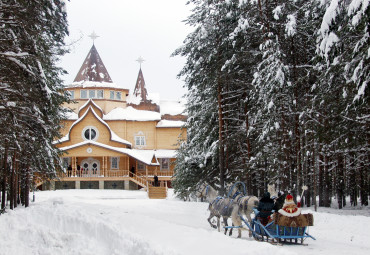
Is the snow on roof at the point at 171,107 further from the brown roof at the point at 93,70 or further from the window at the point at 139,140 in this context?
the brown roof at the point at 93,70

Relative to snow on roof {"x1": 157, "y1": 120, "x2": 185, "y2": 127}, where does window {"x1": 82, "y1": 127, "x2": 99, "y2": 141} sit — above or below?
below

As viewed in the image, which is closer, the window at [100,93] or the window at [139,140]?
the window at [139,140]

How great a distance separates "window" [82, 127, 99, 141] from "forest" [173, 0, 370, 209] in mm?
26223

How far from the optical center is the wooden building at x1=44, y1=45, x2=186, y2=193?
51.2 meters

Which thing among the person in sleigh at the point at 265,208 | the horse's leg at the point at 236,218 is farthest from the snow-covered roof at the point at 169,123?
the person in sleigh at the point at 265,208

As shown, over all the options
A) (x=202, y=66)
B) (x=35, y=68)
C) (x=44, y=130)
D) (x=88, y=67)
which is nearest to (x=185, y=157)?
(x=202, y=66)

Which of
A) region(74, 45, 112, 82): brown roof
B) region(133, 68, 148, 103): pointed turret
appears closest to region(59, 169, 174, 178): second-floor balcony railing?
region(133, 68, 148, 103): pointed turret

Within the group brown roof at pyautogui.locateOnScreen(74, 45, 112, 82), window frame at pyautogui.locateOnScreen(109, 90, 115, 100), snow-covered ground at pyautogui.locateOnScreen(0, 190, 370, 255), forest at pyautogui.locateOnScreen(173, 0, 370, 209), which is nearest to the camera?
snow-covered ground at pyautogui.locateOnScreen(0, 190, 370, 255)

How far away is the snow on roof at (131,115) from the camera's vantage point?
56.2 m

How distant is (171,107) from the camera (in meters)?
60.1

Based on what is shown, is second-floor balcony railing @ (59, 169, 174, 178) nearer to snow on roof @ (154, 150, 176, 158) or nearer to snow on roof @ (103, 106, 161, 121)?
snow on roof @ (154, 150, 176, 158)

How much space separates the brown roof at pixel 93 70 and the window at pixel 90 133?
6.69 metres

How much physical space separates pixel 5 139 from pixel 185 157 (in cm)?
1457

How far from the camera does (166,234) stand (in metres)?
12.3
